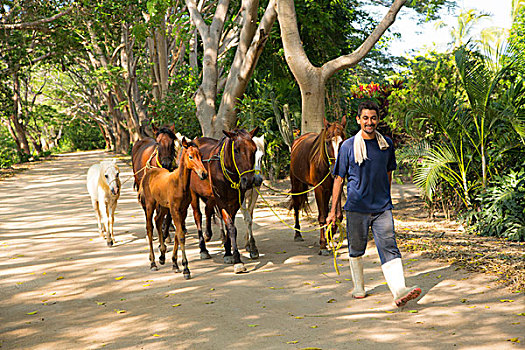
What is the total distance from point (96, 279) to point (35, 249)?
9.05 ft

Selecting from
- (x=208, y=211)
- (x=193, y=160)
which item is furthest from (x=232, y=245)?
(x=208, y=211)

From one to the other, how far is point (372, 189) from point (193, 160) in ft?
8.70

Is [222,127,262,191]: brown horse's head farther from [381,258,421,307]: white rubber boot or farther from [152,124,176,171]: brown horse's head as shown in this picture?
[381,258,421,307]: white rubber boot

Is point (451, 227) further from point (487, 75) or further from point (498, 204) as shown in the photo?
point (487, 75)

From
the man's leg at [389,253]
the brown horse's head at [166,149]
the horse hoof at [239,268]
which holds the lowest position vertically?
the horse hoof at [239,268]

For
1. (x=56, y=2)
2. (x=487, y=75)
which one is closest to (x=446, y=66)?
(x=487, y=75)

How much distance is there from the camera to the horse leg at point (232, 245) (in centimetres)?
733

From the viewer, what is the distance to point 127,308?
19.6ft

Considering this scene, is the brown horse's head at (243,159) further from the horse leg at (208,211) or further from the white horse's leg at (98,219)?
the white horse's leg at (98,219)

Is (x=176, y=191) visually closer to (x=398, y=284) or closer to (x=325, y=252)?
(x=325, y=252)

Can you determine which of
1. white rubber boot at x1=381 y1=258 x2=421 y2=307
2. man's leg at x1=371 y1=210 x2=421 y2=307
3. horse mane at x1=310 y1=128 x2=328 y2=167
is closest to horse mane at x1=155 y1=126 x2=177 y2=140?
horse mane at x1=310 y1=128 x2=328 y2=167

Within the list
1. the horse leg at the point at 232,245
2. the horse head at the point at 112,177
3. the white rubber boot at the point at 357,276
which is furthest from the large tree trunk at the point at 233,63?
the white rubber boot at the point at 357,276

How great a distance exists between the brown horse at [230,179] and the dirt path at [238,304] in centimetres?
43

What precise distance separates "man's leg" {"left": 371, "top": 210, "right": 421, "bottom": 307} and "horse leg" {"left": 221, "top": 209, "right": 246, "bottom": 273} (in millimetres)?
2411
